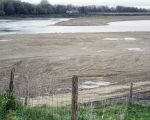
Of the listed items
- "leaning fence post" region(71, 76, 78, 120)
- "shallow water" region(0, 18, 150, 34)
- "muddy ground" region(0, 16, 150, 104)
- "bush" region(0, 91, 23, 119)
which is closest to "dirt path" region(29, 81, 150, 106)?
"muddy ground" region(0, 16, 150, 104)

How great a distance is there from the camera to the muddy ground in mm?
20375

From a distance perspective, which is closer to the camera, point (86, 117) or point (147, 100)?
point (86, 117)

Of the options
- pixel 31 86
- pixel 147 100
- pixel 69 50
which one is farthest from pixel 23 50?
pixel 147 100

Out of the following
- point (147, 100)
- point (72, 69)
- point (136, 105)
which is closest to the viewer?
point (136, 105)

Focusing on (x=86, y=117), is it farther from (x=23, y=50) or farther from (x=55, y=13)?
(x=55, y=13)

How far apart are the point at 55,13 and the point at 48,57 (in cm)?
9155

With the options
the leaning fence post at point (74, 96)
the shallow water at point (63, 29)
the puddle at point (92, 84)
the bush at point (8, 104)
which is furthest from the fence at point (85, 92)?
the shallow water at point (63, 29)

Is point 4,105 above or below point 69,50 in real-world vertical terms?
above

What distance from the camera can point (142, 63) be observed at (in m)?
26.9

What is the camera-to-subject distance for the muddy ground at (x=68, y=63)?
2038 centimetres

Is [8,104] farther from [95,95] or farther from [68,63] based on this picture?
[68,63]

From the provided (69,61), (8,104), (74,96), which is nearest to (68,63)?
(69,61)

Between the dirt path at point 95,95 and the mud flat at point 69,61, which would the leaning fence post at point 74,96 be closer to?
the dirt path at point 95,95

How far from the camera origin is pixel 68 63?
26656 mm
